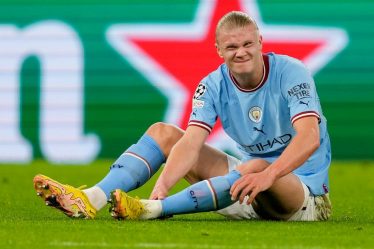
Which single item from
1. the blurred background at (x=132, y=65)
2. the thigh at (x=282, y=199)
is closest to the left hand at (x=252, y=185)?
the thigh at (x=282, y=199)

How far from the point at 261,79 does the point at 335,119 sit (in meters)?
6.81

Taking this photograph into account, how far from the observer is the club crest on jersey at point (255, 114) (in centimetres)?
646

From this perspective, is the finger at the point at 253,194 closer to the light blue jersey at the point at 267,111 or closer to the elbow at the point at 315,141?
the elbow at the point at 315,141

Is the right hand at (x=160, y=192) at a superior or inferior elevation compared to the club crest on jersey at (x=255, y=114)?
inferior

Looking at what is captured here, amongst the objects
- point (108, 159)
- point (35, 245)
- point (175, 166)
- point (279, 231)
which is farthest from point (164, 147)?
point (108, 159)

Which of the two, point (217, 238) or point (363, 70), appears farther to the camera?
point (363, 70)

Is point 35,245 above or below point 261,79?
below

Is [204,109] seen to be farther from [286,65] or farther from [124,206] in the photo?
[124,206]

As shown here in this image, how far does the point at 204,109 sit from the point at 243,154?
40 centimetres

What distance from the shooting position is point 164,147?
21.9 feet

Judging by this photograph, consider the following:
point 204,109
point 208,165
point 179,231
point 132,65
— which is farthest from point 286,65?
point 132,65

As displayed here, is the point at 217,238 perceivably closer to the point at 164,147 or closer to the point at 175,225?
the point at 175,225

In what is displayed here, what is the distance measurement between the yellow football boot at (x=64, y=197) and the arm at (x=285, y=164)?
2.84 ft

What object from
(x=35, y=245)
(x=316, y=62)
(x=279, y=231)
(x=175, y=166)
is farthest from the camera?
(x=316, y=62)
